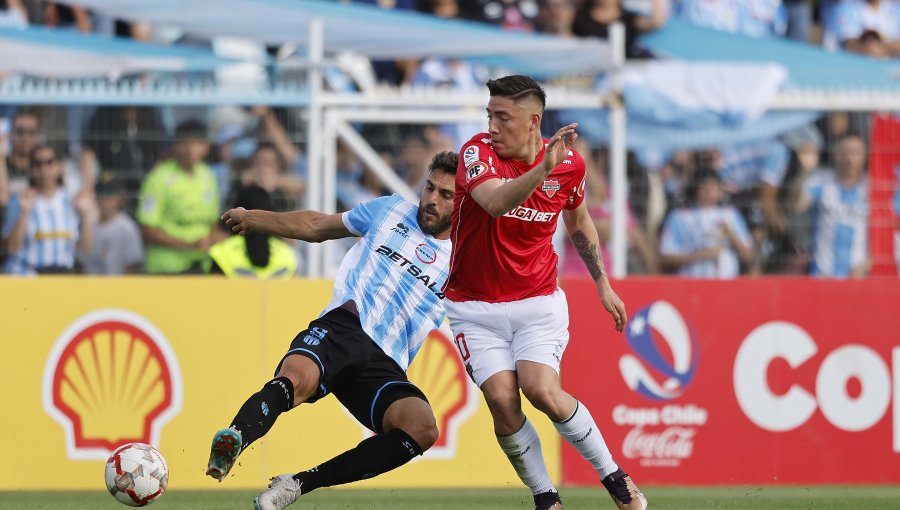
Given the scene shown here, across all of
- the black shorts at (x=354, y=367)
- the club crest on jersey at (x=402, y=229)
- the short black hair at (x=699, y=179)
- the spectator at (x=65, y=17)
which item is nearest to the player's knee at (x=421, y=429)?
the black shorts at (x=354, y=367)

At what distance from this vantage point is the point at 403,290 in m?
8.27

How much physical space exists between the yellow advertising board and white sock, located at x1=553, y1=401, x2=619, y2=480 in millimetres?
2915

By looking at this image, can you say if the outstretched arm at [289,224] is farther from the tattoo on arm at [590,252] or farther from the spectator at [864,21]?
the spectator at [864,21]

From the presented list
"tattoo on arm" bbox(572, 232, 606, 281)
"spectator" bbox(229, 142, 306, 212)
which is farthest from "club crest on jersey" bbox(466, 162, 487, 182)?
"spectator" bbox(229, 142, 306, 212)

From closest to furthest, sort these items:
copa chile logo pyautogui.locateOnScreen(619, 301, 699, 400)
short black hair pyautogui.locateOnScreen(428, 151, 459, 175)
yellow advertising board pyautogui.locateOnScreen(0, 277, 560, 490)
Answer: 1. short black hair pyautogui.locateOnScreen(428, 151, 459, 175)
2. yellow advertising board pyautogui.locateOnScreen(0, 277, 560, 490)
3. copa chile logo pyautogui.locateOnScreen(619, 301, 699, 400)

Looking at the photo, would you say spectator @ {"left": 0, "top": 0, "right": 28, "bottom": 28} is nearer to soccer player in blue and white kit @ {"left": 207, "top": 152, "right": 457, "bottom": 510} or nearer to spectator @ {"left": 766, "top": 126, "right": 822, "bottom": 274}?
soccer player in blue and white kit @ {"left": 207, "top": 152, "right": 457, "bottom": 510}

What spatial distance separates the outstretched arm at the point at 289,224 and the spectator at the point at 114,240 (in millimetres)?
4764

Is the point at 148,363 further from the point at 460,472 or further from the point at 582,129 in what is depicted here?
the point at 582,129

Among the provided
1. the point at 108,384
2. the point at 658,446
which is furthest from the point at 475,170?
the point at 108,384

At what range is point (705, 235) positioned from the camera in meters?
13.2

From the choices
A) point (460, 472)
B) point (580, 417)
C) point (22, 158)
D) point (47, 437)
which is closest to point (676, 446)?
point (460, 472)

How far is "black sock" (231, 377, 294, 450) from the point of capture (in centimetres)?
719

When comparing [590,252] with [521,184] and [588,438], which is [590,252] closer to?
[588,438]

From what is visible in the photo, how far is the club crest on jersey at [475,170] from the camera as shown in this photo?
7.33 m
